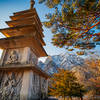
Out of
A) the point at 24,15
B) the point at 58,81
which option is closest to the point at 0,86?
the point at 24,15

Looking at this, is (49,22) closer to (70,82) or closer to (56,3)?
(56,3)

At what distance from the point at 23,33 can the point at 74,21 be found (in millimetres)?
3519

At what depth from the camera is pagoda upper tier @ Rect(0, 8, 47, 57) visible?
4.46m

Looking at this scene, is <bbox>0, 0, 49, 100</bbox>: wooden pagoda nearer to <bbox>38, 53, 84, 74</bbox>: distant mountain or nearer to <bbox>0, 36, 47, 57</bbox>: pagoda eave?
<bbox>0, 36, 47, 57</bbox>: pagoda eave

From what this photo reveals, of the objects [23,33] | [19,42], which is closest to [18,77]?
[19,42]

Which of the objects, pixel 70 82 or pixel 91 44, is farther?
pixel 70 82

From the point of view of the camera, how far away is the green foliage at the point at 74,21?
14.4 feet

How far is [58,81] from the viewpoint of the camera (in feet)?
42.3

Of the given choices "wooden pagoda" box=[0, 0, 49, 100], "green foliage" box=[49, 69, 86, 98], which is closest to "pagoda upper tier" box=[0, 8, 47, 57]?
"wooden pagoda" box=[0, 0, 49, 100]

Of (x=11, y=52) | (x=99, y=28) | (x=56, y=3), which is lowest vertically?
(x=11, y=52)

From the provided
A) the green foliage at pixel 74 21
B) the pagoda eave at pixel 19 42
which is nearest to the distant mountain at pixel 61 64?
the green foliage at pixel 74 21

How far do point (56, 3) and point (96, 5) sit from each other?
2.32 metres

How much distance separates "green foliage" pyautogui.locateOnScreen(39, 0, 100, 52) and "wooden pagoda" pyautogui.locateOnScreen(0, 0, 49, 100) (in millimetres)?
1567

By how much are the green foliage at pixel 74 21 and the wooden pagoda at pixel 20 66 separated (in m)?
1.57
